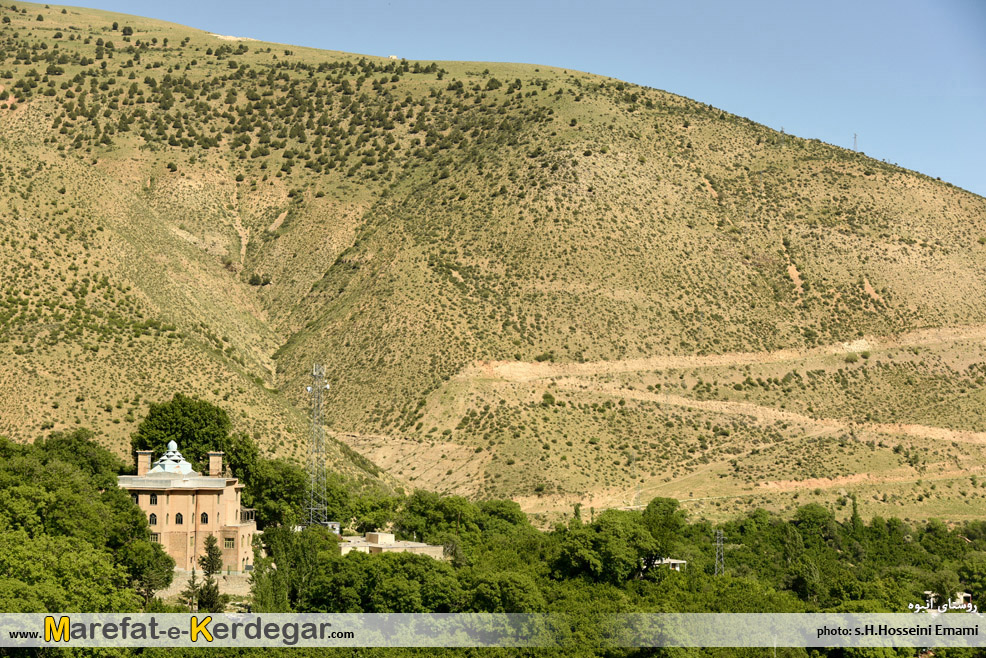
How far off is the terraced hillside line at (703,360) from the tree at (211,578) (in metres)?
42.7

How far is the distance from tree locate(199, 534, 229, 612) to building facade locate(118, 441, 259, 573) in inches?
25.3

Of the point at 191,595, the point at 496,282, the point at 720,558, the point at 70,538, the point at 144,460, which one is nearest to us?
the point at 70,538

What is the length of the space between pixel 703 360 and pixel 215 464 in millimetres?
50381

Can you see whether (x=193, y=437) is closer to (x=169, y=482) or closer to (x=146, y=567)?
(x=169, y=482)

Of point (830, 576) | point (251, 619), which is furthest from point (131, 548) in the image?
point (830, 576)

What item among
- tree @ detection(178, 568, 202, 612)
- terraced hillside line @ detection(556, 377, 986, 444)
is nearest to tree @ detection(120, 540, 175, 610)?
tree @ detection(178, 568, 202, 612)

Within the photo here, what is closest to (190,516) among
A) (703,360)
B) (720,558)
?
(720,558)

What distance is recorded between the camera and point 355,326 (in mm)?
122812

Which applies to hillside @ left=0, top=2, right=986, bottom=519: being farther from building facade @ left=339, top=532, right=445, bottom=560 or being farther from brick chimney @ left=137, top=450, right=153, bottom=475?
building facade @ left=339, top=532, right=445, bottom=560

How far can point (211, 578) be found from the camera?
71.1 metres

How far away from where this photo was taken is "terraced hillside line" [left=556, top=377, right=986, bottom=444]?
387ft

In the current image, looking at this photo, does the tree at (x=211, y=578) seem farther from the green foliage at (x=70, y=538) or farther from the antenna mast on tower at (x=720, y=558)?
the antenna mast on tower at (x=720, y=558)

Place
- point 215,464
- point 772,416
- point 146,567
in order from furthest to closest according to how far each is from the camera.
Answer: point 772,416
point 215,464
point 146,567

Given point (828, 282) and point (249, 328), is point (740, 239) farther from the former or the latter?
point (249, 328)
